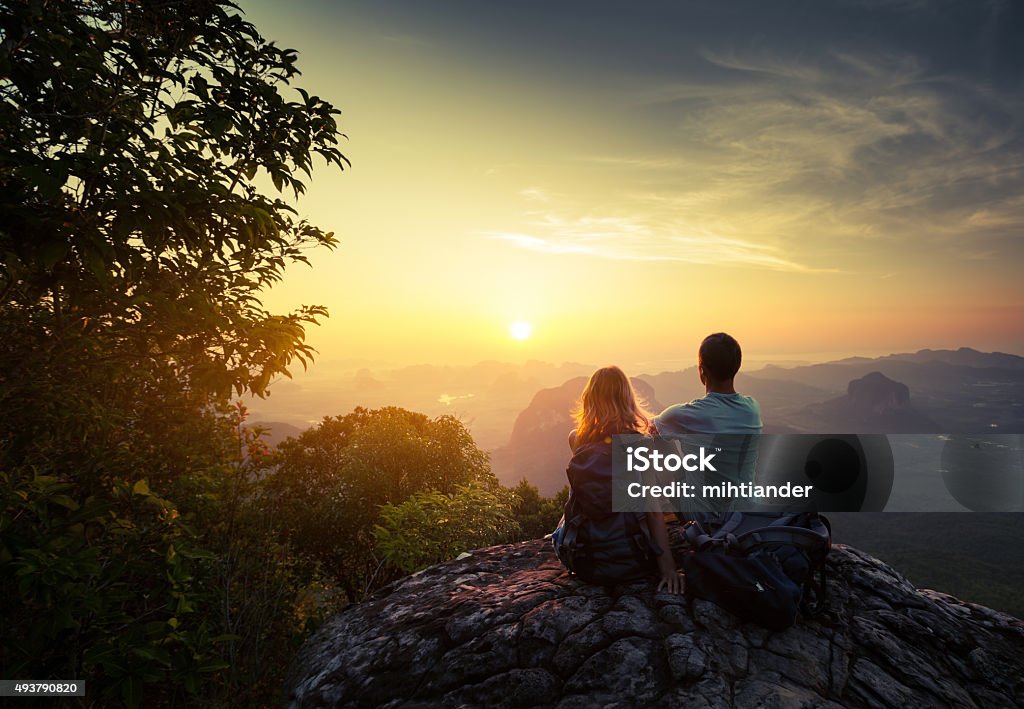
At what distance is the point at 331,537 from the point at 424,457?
3.98m

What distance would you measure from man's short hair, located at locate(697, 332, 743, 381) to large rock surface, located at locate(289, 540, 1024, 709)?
2314mm

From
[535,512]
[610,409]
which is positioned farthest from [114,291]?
[535,512]

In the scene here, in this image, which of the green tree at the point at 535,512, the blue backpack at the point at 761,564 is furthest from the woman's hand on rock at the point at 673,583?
the green tree at the point at 535,512

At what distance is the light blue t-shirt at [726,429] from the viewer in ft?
16.0

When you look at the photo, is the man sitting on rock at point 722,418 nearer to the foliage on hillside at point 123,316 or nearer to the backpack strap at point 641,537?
the backpack strap at point 641,537

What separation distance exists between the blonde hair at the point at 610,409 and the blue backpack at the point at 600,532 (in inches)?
6.8

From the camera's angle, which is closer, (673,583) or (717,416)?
(717,416)

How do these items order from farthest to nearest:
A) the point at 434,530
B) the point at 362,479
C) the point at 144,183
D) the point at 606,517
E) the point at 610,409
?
the point at 362,479 → the point at 434,530 → the point at 610,409 → the point at 606,517 → the point at 144,183

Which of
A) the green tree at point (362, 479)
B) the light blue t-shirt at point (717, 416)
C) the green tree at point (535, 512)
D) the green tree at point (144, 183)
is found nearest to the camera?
the green tree at point (144, 183)

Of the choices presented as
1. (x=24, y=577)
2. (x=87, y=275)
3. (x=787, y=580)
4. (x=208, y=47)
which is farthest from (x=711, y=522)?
(x=208, y=47)

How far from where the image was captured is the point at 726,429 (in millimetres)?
4863

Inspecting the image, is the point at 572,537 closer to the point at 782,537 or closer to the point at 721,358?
the point at 782,537

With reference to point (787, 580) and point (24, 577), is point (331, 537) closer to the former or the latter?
point (24, 577)

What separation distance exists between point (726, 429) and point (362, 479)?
14.5m
